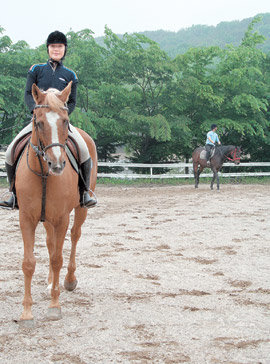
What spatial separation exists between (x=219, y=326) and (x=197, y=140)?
21.8 meters

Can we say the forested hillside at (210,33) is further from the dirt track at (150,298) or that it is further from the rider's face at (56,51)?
the rider's face at (56,51)

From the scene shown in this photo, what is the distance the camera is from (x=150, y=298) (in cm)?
479

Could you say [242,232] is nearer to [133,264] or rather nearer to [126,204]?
[133,264]

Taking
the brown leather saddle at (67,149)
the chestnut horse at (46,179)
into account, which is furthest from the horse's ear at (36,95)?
the brown leather saddle at (67,149)

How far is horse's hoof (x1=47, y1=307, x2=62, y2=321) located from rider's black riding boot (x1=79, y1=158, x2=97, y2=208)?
1405mm

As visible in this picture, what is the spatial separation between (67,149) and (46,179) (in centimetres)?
57

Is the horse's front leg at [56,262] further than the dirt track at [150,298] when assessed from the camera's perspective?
Yes

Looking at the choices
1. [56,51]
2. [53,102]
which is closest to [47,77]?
[56,51]

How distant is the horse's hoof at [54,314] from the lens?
4.15 metres

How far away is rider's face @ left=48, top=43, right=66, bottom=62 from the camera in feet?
15.7

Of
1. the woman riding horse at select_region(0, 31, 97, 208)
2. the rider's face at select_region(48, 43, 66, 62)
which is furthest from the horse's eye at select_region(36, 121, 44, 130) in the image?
the rider's face at select_region(48, 43, 66, 62)

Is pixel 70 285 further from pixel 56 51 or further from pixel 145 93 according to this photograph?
pixel 145 93

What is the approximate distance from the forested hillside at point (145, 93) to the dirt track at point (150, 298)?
43.0 ft

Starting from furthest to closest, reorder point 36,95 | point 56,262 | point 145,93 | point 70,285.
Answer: point 145,93, point 70,285, point 56,262, point 36,95
